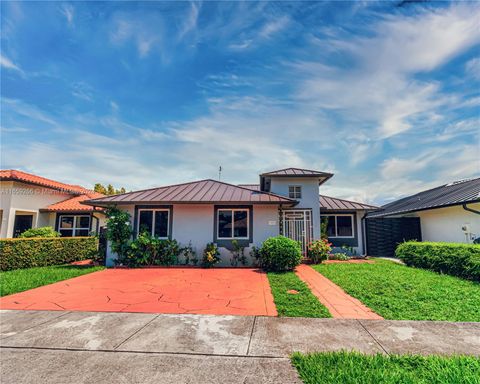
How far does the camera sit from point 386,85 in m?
8.16

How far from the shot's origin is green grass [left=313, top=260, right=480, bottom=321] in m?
4.86

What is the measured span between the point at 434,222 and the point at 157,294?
49.1 feet

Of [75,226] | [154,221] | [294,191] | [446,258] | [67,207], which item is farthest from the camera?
[75,226]

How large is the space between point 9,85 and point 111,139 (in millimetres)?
4041

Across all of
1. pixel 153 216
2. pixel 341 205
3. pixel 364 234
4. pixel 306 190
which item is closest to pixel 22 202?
pixel 153 216

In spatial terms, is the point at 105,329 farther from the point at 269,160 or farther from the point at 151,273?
the point at 269,160

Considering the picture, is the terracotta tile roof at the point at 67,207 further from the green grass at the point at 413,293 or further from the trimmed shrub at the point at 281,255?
the green grass at the point at 413,293

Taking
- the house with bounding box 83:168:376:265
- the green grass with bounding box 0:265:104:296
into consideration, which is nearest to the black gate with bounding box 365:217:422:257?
the house with bounding box 83:168:376:265

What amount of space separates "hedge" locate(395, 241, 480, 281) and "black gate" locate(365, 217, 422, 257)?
366cm

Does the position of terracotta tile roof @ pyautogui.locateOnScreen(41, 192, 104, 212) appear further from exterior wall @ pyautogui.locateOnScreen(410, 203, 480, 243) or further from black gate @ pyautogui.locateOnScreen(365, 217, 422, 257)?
exterior wall @ pyautogui.locateOnScreen(410, 203, 480, 243)

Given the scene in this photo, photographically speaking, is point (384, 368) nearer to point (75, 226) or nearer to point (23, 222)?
point (75, 226)

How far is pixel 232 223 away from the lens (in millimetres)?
11562

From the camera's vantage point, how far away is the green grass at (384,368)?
2.70 m

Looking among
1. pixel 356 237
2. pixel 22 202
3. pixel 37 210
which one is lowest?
pixel 356 237
